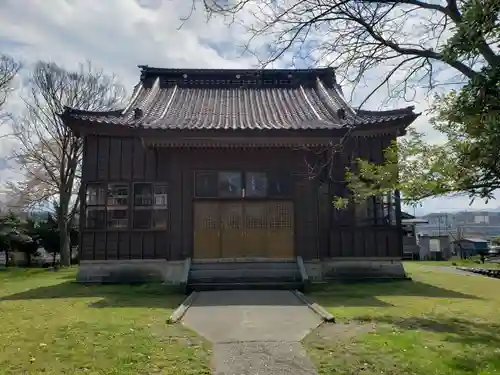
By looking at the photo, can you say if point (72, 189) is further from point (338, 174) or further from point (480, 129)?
point (480, 129)

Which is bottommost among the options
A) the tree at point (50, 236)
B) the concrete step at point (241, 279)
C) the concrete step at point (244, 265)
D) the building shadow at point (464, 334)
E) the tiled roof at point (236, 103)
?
the building shadow at point (464, 334)

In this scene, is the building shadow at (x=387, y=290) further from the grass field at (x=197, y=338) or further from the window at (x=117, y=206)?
the window at (x=117, y=206)

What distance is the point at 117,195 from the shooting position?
13.6 m

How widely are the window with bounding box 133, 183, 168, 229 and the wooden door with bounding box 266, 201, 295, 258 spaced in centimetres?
313

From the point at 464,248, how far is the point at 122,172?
108 ft

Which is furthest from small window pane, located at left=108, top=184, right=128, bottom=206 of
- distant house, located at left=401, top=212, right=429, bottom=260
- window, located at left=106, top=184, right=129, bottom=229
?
distant house, located at left=401, top=212, right=429, bottom=260

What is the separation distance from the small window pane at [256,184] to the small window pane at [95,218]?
Answer: 14.3 ft

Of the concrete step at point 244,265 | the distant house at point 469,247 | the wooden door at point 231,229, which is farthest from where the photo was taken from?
the distant house at point 469,247

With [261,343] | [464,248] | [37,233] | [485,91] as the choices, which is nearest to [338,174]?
[261,343]

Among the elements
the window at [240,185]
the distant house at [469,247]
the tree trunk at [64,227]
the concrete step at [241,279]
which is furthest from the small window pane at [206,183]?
the distant house at [469,247]

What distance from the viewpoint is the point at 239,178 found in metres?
13.6

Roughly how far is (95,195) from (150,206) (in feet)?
5.64

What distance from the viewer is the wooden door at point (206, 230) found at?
43.5 ft

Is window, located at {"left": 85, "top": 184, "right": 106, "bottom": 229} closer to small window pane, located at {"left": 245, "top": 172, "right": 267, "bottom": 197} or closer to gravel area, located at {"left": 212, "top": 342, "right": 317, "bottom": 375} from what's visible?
small window pane, located at {"left": 245, "top": 172, "right": 267, "bottom": 197}
